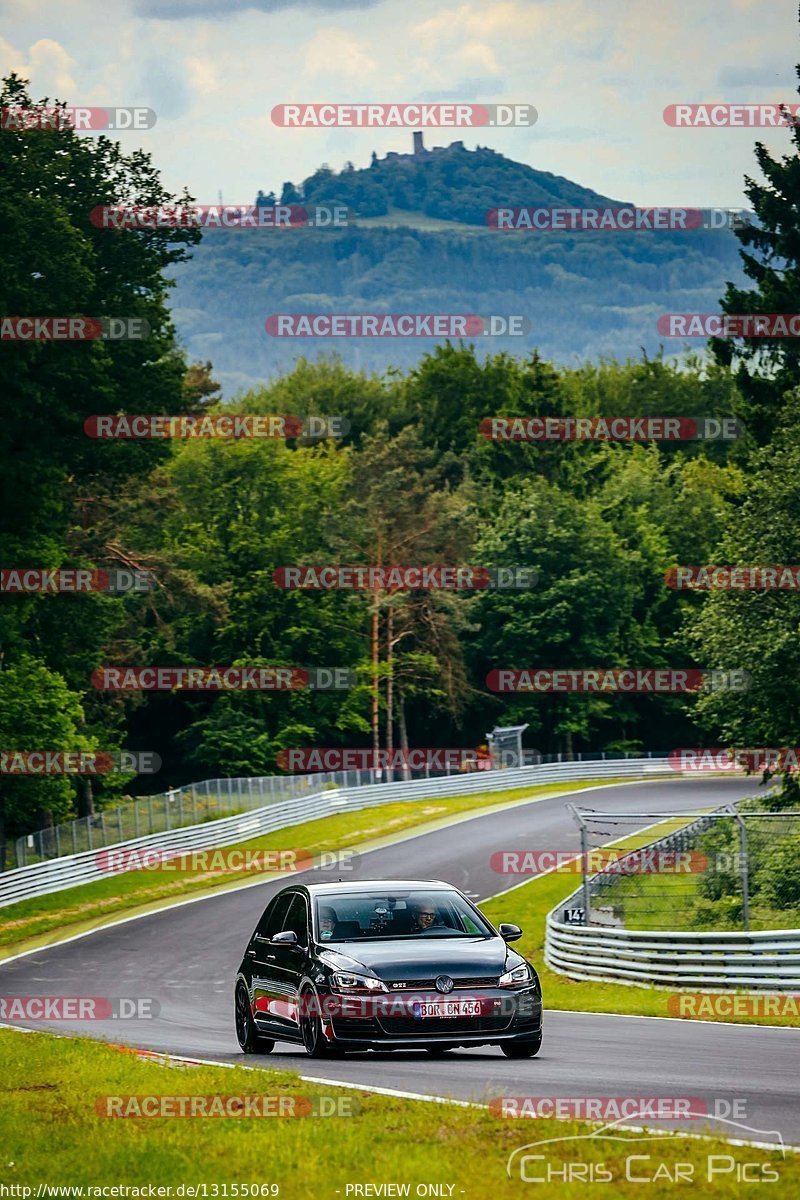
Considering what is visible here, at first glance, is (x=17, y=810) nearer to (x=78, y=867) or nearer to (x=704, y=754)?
(x=78, y=867)

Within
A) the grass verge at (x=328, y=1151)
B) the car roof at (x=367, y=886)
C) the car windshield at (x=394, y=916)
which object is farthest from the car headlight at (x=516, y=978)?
the grass verge at (x=328, y=1151)

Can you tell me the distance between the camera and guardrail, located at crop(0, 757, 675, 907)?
43.6 metres

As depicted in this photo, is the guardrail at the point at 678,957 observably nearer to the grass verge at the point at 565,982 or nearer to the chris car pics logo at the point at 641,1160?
the grass verge at the point at 565,982

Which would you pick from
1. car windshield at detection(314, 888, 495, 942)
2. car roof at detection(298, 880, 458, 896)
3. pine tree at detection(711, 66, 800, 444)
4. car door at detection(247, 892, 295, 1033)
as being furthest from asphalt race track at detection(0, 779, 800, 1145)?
pine tree at detection(711, 66, 800, 444)

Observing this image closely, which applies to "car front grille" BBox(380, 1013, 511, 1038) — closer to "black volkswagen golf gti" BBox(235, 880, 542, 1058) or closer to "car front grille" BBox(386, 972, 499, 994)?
"black volkswagen golf gti" BBox(235, 880, 542, 1058)

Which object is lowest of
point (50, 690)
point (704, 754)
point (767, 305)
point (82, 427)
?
point (704, 754)

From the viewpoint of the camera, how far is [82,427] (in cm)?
4400

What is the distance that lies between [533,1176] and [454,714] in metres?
73.5

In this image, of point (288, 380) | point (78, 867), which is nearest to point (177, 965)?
point (78, 867)

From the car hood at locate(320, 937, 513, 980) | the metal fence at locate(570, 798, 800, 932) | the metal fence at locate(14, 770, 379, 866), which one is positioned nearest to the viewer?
the car hood at locate(320, 937, 513, 980)

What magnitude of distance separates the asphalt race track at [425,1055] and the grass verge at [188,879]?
5.52 ft

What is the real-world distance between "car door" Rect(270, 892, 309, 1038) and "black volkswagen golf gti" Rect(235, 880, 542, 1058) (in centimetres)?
2

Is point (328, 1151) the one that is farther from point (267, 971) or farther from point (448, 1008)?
point (267, 971)

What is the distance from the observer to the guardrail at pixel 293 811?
4359 cm
